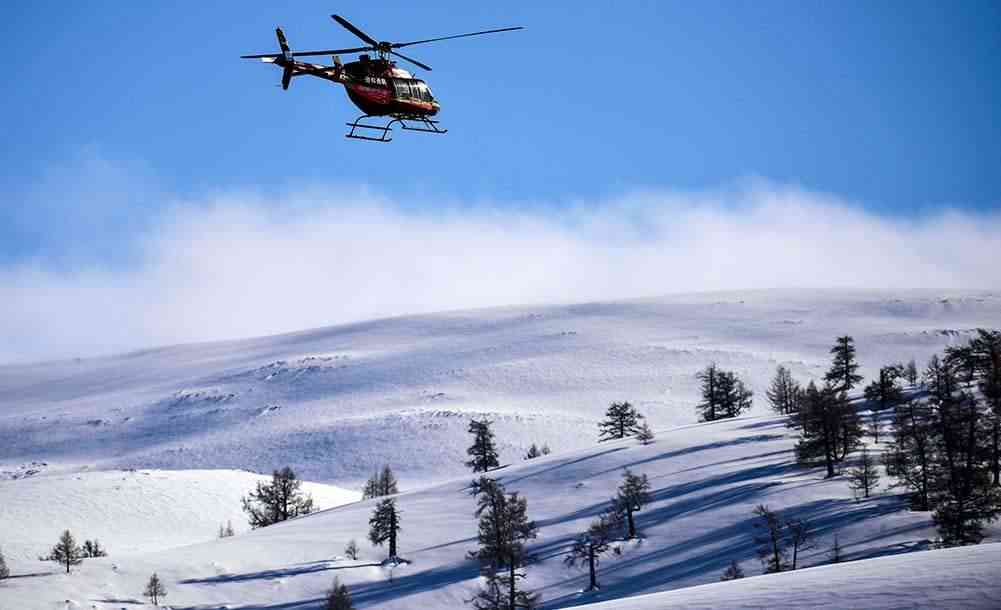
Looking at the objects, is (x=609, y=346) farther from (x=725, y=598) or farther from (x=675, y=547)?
(x=725, y=598)

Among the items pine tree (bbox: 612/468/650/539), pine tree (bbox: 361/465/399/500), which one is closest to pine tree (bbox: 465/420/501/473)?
pine tree (bbox: 361/465/399/500)

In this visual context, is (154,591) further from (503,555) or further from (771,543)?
(771,543)

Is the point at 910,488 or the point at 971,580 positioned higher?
the point at 971,580

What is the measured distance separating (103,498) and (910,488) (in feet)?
233

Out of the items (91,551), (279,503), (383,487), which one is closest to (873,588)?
(91,551)

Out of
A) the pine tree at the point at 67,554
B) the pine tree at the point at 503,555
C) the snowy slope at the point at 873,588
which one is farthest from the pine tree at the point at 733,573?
the pine tree at the point at 67,554

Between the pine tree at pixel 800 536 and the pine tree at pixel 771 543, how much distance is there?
1.58 ft

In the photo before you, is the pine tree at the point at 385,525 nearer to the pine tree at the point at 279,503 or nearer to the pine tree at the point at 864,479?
the pine tree at the point at 279,503

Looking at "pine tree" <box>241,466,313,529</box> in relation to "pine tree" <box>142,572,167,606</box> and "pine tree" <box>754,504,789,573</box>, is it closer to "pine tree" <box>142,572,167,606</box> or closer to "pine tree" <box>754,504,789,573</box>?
"pine tree" <box>142,572,167,606</box>

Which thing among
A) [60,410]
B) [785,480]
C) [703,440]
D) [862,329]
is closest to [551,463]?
[703,440]

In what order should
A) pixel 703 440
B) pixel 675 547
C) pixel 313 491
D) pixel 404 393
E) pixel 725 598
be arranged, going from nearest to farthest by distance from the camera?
pixel 725 598, pixel 675 547, pixel 703 440, pixel 313 491, pixel 404 393

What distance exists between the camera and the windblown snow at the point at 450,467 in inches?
1718

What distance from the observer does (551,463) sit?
6862 centimetres

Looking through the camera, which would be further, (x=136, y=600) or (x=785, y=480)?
(x=785, y=480)
